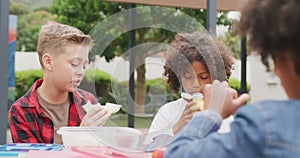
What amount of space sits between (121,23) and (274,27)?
471mm

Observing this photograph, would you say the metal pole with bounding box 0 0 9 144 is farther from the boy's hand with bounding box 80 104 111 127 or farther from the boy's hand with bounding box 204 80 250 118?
the boy's hand with bounding box 204 80 250 118

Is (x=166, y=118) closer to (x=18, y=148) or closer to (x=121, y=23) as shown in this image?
(x=121, y=23)

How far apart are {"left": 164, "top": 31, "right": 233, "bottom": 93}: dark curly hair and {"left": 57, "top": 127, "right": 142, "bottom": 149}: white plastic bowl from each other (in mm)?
176

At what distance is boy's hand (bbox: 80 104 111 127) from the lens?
92 centimetres

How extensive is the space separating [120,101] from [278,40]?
19.6 inches

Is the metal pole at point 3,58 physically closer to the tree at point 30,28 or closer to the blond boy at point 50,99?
the blond boy at point 50,99

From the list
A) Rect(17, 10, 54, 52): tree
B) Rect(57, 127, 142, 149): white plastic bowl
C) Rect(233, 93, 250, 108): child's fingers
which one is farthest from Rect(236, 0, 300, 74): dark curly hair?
Rect(17, 10, 54, 52): tree

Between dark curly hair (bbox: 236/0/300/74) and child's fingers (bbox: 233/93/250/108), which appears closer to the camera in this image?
dark curly hair (bbox: 236/0/300/74)

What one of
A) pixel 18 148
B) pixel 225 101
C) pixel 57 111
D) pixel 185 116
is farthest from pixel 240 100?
pixel 57 111

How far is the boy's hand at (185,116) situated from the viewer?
0.84 metres

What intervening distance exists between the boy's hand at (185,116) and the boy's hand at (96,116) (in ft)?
0.51

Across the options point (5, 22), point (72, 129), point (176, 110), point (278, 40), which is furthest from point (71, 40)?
point (278, 40)

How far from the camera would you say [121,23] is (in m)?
0.96

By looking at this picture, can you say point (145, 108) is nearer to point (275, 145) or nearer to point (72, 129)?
point (72, 129)
